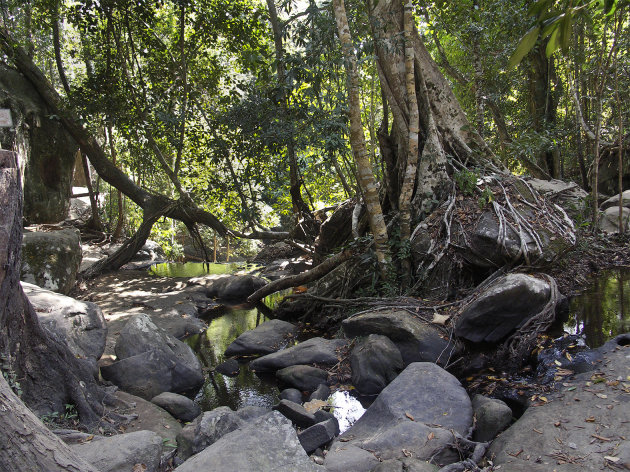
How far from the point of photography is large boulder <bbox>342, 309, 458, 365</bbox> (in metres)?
5.45

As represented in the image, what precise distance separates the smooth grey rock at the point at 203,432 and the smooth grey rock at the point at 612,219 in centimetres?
919

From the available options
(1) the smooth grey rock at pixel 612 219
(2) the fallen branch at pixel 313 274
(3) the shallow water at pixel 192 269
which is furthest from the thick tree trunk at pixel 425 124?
(3) the shallow water at pixel 192 269

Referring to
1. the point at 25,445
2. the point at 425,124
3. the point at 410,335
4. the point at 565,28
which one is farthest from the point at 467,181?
the point at 25,445

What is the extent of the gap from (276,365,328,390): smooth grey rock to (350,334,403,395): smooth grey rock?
0.39 metres

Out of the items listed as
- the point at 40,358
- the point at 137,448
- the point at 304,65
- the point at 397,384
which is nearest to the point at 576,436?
the point at 397,384

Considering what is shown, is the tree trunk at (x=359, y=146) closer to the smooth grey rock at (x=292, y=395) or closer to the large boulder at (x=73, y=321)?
the smooth grey rock at (x=292, y=395)

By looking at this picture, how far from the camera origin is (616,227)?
10.2m

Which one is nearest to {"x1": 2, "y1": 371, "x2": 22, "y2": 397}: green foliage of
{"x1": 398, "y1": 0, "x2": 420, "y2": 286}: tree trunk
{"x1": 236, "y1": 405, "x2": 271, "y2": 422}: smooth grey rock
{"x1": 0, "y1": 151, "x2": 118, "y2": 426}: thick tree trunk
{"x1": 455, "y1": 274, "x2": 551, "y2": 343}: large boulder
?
{"x1": 0, "y1": 151, "x2": 118, "y2": 426}: thick tree trunk

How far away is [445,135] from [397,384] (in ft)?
15.1

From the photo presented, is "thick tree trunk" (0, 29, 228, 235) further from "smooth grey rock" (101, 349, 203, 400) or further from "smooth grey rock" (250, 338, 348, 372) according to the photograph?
"smooth grey rock" (101, 349, 203, 400)

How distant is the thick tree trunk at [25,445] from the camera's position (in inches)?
77.8

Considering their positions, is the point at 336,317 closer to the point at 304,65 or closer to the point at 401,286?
the point at 401,286

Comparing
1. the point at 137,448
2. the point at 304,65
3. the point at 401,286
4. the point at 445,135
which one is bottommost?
the point at 137,448

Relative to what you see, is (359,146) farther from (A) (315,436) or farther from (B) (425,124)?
(A) (315,436)
